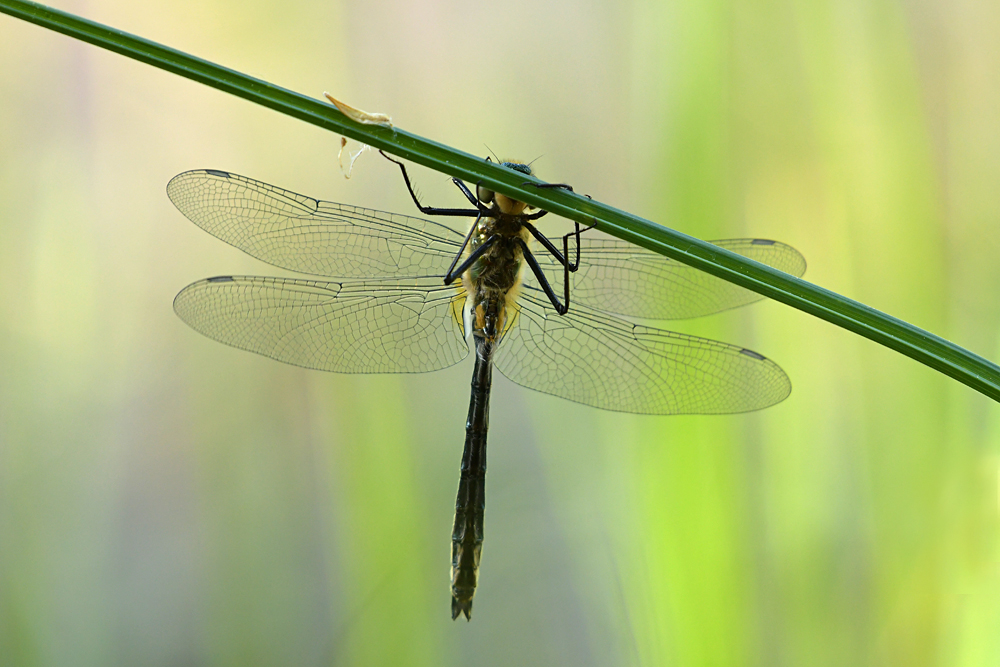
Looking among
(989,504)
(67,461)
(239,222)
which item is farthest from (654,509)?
(67,461)

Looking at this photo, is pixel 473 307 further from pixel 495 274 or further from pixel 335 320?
pixel 335 320

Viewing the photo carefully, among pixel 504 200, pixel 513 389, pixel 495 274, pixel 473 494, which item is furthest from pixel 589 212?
pixel 513 389

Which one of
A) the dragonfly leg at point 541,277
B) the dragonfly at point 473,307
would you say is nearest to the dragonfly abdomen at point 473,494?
the dragonfly at point 473,307

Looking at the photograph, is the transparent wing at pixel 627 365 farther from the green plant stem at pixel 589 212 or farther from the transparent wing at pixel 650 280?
the green plant stem at pixel 589 212

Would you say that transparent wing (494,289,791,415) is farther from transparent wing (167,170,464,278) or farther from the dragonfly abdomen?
transparent wing (167,170,464,278)

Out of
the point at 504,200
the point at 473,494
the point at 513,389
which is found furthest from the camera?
the point at 513,389

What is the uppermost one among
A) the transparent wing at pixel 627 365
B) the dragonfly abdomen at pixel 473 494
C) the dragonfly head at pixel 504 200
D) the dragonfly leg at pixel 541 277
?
the dragonfly head at pixel 504 200

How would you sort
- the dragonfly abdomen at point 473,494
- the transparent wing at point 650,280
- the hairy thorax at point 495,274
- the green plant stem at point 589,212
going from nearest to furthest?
the green plant stem at point 589,212
the hairy thorax at point 495,274
the transparent wing at point 650,280
the dragonfly abdomen at point 473,494
